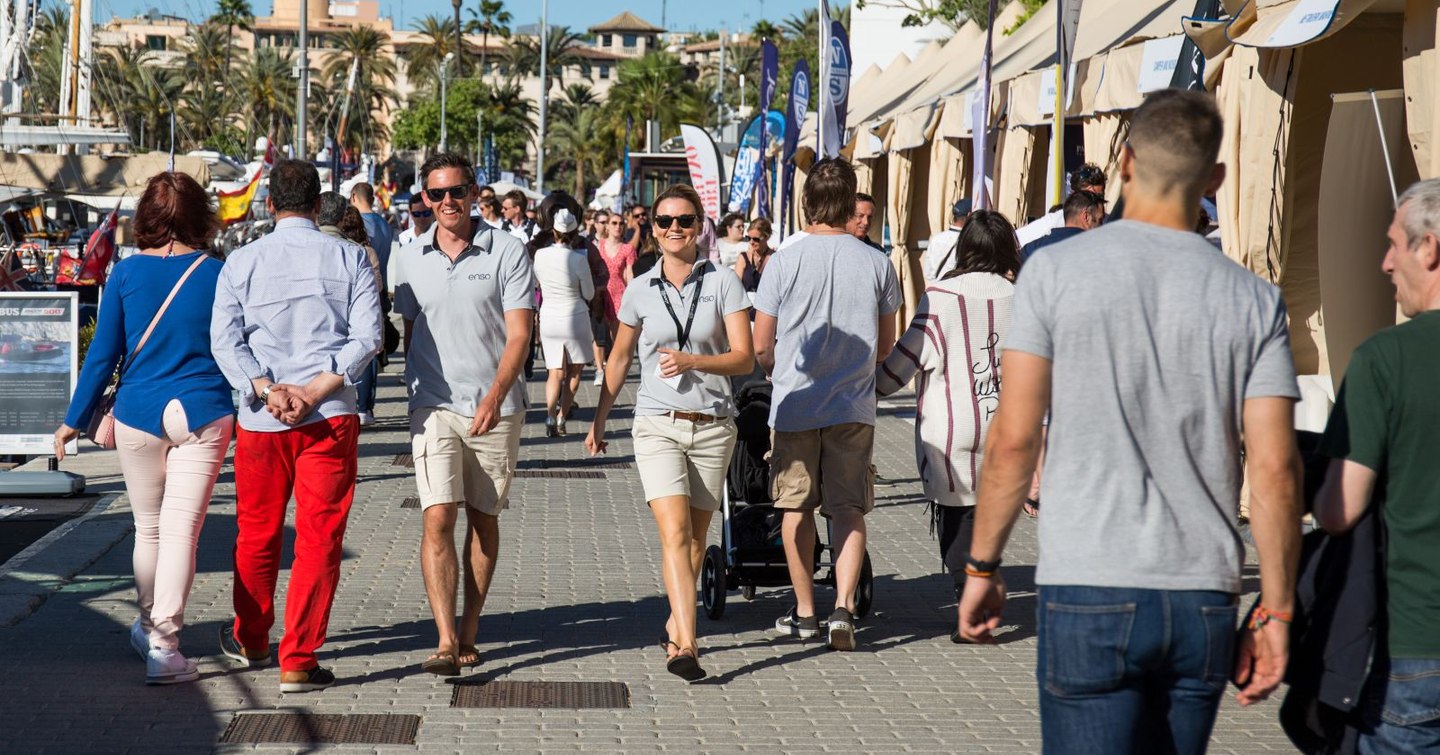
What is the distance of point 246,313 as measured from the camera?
6141 mm

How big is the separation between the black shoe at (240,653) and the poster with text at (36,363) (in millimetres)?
4717

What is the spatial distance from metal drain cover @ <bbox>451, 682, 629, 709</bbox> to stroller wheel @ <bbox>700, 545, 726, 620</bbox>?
1244mm

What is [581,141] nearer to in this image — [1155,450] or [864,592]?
[864,592]

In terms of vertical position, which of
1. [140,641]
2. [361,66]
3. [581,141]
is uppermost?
[361,66]

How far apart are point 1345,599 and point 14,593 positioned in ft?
20.3

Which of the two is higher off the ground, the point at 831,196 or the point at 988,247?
the point at 831,196

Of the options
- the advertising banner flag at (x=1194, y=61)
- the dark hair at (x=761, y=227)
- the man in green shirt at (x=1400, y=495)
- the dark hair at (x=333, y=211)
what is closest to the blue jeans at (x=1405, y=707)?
the man in green shirt at (x=1400, y=495)

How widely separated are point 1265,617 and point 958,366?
3784mm

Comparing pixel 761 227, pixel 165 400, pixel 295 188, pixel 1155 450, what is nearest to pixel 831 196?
pixel 295 188

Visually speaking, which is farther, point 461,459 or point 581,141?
point 581,141

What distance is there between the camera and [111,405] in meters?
6.68

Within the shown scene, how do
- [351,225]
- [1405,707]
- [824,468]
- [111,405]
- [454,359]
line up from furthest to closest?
[351,225], [824,468], [111,405], [454,359], [1405,707]

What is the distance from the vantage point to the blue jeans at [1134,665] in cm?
318

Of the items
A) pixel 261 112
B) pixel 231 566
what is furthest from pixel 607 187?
pixel 261 112
